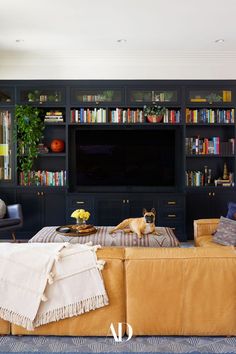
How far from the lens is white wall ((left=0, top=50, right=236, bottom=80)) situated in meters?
5.57

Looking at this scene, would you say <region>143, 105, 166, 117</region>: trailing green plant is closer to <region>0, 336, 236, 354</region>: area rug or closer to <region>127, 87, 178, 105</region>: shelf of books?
<region>127, 87, 178, 105</region>: shelf of books

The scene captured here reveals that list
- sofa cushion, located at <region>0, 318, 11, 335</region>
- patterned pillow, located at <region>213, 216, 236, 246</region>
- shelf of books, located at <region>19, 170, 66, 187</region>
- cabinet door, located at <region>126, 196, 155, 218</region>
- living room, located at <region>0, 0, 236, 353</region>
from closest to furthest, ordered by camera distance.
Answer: sofa cushion, located at <region>0, 318, 11, 335</region> → patterned pillow, located at <region>213, 216, 236, 246</region> → living room, located at <region>0, 0, 236, 353</region> → cabinet door, located at <region>126, 196, 155, 218</region> → shelf of books, located at <region>19, 170, 66, 187</region>

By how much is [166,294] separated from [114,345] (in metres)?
0.49

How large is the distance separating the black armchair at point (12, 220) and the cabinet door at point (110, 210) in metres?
1.19

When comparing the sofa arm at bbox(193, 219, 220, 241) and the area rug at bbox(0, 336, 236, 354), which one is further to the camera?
the sofa arm at bbox(193, 219, 220, 241)

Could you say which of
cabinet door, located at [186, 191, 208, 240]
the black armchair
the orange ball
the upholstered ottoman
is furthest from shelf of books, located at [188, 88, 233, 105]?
the black armchair

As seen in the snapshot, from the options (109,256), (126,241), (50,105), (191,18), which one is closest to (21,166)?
(50,105)

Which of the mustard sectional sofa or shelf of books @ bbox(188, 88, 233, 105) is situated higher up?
shelf of books @ bbox(188, 88, 233, 105)

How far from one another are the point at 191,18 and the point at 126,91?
168 centimetres

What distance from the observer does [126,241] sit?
12.6 ft

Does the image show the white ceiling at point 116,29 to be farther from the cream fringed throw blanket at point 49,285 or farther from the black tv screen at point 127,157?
the cream fringed throw blanket at point 49,285

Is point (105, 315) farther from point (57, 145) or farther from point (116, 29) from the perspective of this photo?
point (57, 145)

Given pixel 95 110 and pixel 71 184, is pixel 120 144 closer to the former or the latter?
pixel 95 110

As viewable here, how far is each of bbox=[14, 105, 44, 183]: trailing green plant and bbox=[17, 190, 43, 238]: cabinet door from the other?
33 cm
